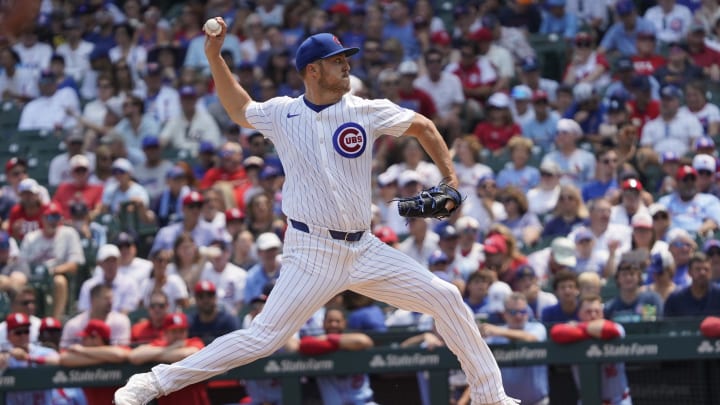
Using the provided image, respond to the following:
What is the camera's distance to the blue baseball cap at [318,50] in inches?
231

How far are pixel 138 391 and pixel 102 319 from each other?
4.11 meters

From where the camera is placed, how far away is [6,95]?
15.0 meters

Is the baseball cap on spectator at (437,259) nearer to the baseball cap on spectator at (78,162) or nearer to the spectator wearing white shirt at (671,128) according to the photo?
the spectator wearing white shirt at (671,128)

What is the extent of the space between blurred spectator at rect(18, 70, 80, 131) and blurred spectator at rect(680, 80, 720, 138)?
6.17 metres

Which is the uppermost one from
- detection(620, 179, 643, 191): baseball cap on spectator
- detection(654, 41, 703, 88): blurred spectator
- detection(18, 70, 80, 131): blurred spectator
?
detection(18, 70, 80, 131): blurred spectator

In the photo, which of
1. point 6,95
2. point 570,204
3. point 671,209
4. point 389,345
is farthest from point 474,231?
point 6,95

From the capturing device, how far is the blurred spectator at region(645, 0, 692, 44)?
13.5 m

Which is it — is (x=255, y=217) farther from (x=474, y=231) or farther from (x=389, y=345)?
(x=389, y=345)

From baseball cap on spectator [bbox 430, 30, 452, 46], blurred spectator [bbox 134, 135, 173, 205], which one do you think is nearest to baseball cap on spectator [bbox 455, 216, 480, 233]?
blurred spectator [bbox 134, 135, 173, 205]

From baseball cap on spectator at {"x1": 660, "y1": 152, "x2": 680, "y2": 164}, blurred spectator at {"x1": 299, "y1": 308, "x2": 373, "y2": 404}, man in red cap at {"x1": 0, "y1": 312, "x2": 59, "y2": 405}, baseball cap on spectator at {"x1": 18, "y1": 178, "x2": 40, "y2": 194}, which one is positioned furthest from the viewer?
baseball cap on spectator at {"x1": 18, "y1": 178, "x2": 40, "y2": 194}

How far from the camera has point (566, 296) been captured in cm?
895

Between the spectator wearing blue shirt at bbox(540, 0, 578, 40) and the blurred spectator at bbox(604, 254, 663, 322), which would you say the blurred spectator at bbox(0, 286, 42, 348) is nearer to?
the blurred spectator at bbox(604, 254, 663, 322)

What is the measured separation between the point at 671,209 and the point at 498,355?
2957 millimetres

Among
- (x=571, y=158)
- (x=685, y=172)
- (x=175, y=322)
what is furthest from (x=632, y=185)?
(x=175, y=322)
